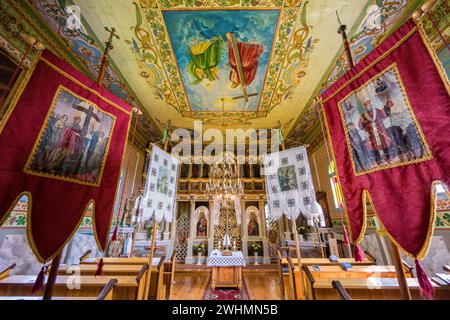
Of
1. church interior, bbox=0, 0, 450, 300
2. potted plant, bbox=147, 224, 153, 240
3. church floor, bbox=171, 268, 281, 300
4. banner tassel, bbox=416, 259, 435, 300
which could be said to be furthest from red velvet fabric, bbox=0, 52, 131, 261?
potted plant, bbox=147, 224, 153, 240

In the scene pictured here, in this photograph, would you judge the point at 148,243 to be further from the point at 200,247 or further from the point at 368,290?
the point at 368,290

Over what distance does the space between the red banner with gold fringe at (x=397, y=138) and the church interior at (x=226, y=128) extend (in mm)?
11

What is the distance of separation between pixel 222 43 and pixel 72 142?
3.30 metres

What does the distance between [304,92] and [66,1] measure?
5360 mm

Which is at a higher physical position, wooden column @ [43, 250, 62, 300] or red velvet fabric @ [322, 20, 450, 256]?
red velvet fabric @ [322, 20, 450, 256]

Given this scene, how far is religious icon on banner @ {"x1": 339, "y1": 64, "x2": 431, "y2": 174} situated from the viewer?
4.64 feet

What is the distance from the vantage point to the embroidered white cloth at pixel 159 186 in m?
3.89

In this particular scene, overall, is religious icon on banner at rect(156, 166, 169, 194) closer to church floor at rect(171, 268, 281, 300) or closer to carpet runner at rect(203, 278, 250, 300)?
church floor at rect(171, 268, 281, 300)

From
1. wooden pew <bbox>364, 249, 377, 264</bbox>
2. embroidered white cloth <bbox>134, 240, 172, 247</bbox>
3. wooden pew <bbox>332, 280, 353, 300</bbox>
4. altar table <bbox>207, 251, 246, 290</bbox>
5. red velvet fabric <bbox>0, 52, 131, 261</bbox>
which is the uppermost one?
red velvet fabric <bbox>0, 52, 131, 261</bbox>

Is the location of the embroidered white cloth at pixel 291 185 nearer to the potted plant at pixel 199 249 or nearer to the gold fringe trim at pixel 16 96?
the gold fringe trim at pixel 16 96

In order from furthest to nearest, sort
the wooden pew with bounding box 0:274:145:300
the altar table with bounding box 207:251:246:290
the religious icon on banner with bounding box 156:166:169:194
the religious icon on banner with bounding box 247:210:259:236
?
the religious icon on banner with bounding box 247:210:259:236
the altar table with bounding box 207:251:246:290
the religious icon on banner with bounding box 156:166:169:194
the wooden pew with bounding box 0:274:145:300

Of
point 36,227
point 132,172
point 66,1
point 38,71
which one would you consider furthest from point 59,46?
point 132,172

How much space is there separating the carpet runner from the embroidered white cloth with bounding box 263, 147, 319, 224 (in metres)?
2.17

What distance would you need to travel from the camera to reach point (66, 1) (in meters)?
2.79
